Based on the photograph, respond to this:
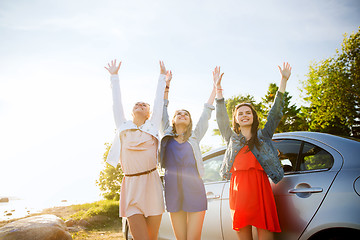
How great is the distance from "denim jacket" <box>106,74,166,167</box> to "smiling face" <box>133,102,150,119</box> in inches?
2.9

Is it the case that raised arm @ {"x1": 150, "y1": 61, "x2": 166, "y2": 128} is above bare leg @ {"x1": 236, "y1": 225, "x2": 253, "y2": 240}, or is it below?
above

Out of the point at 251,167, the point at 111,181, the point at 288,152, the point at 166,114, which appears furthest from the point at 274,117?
the point at 111,181

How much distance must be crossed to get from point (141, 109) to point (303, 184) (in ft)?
5.67

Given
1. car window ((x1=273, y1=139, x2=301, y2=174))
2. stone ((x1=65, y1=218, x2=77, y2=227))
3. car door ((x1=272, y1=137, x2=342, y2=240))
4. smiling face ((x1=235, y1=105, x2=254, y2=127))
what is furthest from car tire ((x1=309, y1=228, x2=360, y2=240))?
stone ((x1=65, y1=218, x2=77, y2=227))

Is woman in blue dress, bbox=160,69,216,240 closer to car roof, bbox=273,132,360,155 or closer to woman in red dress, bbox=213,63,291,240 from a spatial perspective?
woman in red dress, bbox=213,63,291,240

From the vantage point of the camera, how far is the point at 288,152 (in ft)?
9.10

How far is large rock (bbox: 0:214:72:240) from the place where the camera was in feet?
16.1

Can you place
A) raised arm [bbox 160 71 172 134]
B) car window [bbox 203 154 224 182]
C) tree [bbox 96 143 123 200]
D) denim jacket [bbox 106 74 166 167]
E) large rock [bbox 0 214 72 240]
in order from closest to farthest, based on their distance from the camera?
denim jacket [bbox 106 74 166 167] < raised arm [bbox 160 71 172 134] < car window [bbox 203 154 224 182] < large rock [bbox 0 214 72 240] < tree [bbox 96 143 123 200]

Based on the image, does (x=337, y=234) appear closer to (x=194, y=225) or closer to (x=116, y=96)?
(x=194, y=225)

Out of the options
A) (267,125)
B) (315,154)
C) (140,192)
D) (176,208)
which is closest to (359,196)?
(315,154)

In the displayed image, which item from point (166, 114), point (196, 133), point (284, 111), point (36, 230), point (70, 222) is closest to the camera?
point (196, 133)

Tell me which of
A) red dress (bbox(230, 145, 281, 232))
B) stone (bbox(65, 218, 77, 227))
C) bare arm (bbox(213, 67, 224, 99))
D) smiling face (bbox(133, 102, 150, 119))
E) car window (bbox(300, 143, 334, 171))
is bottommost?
stone (bbox(65, 218, 77, 227))

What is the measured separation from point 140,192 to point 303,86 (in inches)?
791

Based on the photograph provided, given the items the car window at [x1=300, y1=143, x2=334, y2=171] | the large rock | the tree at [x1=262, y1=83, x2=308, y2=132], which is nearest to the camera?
the car window at [x1=300, y1=143, x2=334, y2=171]
